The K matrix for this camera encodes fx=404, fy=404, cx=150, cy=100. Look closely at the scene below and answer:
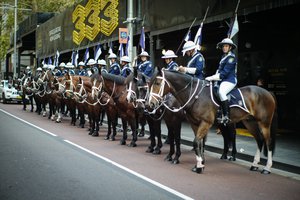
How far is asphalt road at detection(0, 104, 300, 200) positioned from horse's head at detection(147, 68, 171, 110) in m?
1.53

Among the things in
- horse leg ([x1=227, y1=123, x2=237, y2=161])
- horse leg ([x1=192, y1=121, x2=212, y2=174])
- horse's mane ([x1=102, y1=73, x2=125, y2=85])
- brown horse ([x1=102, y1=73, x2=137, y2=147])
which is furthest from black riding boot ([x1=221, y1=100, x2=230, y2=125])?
horse's mane ([x1=102, y1=73, x2=125, y2=85])

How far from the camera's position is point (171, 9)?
16.8m

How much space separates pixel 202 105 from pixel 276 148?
3.68 m

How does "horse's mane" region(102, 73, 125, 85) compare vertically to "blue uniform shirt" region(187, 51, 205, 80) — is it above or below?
below

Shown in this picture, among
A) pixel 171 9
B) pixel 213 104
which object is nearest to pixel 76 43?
pixel 171 9

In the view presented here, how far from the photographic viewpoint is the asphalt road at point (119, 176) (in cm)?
684

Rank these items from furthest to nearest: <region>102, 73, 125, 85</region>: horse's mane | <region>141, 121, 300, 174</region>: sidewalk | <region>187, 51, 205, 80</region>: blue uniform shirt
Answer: <region>102, 73, 125, 85</region>: horse's mane < <region>187, 51, 205, 80</region>: blue uniform shirt < <region>141, 121, 300, 174</region>: sidewalk

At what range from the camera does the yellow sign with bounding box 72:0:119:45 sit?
23688 mm

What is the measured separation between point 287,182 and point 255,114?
76.5 inches

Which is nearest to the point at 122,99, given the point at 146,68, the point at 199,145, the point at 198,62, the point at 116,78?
the point at 116,78

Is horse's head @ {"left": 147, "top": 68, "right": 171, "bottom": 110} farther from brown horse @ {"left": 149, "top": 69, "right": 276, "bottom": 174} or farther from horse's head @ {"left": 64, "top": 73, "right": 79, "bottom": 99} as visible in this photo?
horse's head @ {"left": 64, "top": 73, "right": 79, "bottom": 99}

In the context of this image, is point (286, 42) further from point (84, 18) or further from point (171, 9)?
point (84, 18)

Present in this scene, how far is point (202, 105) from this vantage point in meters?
8.95

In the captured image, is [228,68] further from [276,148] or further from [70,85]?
[70,85]
